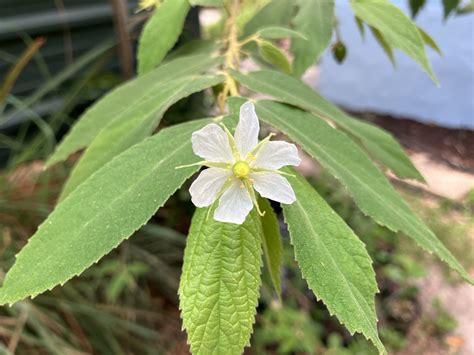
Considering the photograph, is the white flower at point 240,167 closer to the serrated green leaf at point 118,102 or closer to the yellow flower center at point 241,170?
the yellow flower center at point 241,170

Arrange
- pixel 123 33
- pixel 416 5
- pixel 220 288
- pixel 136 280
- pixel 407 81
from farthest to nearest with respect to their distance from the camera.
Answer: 1. pixel 407 81
2. pixel 136 280
3. pixel 123 33
4. pixel 416 5
5. pixel 220 288

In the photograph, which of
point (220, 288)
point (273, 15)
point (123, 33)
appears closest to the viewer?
point (220, 288)

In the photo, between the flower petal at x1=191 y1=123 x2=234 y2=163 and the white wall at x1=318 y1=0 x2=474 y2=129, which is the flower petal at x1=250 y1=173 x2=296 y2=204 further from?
the white wall at x1=318 y1=0 x2=474 y2=129

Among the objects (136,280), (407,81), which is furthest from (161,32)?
(407,81)

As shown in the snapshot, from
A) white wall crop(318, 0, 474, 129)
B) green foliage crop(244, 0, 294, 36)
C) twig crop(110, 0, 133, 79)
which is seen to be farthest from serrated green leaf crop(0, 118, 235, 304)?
white wall crop(318, 0, 474, 129)

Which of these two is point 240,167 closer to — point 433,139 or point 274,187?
point 274,187

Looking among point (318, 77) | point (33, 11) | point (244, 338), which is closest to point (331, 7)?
point (244, 338)

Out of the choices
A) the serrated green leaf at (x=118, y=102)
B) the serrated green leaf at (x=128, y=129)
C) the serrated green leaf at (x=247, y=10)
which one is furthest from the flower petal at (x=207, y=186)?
the serrated green leaf at (x=247, y=10)
